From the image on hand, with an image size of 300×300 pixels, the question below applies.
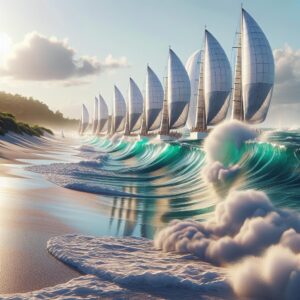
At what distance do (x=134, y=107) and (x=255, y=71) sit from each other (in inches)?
1718

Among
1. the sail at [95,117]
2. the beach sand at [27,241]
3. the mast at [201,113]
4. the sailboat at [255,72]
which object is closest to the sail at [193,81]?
the mast at [201,113]

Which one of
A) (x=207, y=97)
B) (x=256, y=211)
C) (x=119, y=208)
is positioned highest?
(x=207, y=97)

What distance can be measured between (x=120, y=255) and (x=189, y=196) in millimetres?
9170

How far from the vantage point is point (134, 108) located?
8131 cm

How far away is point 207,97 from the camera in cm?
4622

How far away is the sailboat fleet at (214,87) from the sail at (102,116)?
5395 cm

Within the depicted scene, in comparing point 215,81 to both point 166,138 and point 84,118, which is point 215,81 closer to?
point 166,138

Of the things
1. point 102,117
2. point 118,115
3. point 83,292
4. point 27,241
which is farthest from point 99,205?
point 102,117

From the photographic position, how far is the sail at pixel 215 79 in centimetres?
4575

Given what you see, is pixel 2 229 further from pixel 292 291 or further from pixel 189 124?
pixel 189 124

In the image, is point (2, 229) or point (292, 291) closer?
point (292, 291)

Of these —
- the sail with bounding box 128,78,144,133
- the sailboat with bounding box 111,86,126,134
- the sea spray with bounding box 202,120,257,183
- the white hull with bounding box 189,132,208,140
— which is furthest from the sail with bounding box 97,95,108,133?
the sea spray with bounding box 202,120,257,183

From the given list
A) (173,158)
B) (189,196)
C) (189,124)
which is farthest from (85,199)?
(189,124)

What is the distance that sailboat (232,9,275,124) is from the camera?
39.5 metres
